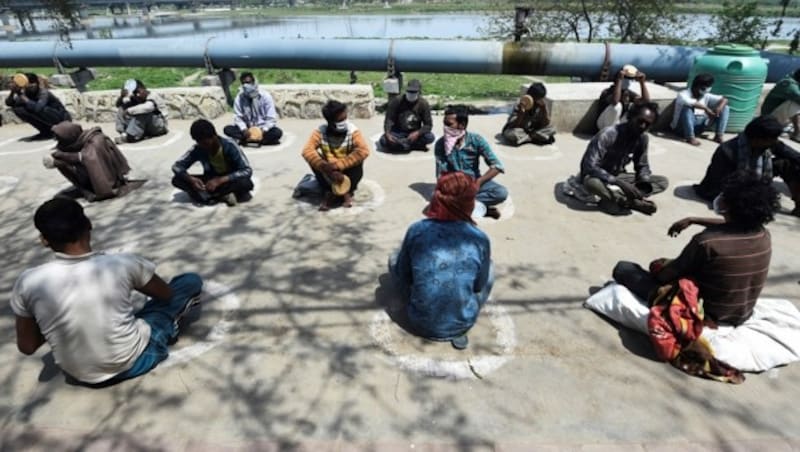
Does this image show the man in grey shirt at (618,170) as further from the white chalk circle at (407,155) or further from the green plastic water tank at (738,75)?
the green plastic water tank at (738,75)

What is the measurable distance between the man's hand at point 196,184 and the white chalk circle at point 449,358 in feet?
9.60

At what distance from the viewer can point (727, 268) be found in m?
2.75

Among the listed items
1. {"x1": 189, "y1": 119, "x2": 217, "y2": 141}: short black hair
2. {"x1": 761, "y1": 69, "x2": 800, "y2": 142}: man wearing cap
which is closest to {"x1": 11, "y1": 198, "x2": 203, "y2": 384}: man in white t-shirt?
{"x1": 189, "y1": 119, "x2": 217, "y2": 141}: short black hair

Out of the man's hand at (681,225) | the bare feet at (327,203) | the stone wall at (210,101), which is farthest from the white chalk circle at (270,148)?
the man's hand at (681,225)

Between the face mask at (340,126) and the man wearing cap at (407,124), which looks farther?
the man wearing cap at (407,124)

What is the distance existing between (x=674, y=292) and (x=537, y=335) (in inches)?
37.1

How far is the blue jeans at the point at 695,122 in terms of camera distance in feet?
23.7

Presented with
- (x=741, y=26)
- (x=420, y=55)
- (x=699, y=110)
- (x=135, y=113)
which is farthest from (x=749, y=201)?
(x=741, y=26)

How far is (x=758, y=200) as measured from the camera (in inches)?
102

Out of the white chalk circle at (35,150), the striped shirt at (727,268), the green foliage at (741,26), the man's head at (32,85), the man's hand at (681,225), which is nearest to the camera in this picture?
the striped shirt at (727,268)

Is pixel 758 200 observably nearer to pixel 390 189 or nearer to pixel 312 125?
pixel 390 189

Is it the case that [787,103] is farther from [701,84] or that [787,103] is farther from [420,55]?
[420,55]

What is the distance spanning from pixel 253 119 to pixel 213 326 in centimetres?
489

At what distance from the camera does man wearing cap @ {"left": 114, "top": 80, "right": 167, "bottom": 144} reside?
767cm
